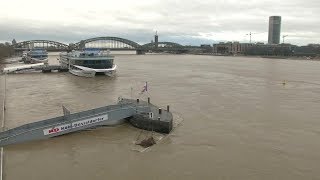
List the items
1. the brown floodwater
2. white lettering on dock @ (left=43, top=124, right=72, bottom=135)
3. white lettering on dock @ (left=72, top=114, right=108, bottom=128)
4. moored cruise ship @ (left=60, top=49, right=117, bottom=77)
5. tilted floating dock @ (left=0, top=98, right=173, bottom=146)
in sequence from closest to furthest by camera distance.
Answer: the brown floodwater → tilted floating dock @ (left=0, top=98, right=173, bottom=146) → white lettering on dock @ (left=43, top=124, right=72, bottom=135) → white lettering on dock @ (left=72, top=114, right=108, bottom=128) → moored cruise ship @ (left=60, top=49, right=117, bottom=77)

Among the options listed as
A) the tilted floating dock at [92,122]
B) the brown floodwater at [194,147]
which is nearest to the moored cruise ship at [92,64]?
the brown floodwater at [194,147]

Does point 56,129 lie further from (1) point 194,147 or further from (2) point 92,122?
(1) point 194,147

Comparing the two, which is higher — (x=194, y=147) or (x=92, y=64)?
(x=92, y=64)

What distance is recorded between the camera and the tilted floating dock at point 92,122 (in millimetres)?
22478

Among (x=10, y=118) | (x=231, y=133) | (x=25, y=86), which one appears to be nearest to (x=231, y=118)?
(x=231, y=133)

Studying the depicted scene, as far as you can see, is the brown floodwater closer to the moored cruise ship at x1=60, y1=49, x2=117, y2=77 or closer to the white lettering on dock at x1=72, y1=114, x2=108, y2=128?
the white lettering on dock at x1=72, y1=114, x2=108, y2=128

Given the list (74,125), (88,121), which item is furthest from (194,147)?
(74,125)

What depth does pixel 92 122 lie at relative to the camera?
977 inches

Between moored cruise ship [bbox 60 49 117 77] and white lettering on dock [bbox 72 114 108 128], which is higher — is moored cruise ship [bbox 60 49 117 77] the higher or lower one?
the higher one

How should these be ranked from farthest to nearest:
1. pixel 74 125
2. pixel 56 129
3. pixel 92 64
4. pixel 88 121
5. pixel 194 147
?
pixel 92 64 → pixel 88 121 → pixel 74 125 → pixel 56 129 → pixel 194 147

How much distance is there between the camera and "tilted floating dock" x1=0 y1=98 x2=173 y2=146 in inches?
885

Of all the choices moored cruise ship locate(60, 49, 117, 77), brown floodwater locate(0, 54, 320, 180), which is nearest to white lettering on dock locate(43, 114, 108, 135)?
brown floodwater locate(0, 54, 320, 180)

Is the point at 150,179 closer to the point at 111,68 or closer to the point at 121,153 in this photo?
the point at 121,153

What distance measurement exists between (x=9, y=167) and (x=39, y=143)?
3699 mm
